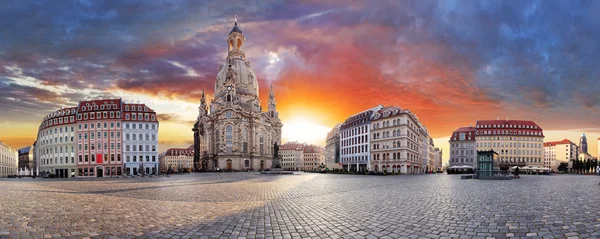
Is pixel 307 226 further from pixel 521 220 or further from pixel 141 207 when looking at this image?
pixel 141 207

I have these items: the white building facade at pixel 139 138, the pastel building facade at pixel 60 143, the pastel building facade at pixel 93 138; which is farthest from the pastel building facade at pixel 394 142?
the pastel building facade at pixel 60 143

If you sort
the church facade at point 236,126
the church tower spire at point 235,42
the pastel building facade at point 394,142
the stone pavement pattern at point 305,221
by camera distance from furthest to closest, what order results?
the church tower spire at point 235,42
the church facade at point 236,126
the pastel building facade at point 394,142
the stone pavement pattern at point 305,221

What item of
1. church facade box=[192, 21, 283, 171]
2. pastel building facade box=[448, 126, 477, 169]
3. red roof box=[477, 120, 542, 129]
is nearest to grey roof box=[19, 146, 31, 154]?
church facade box=[192, 21, 283, 171]

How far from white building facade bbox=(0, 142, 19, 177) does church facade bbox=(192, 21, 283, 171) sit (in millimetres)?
71266

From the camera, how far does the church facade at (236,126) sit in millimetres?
115062

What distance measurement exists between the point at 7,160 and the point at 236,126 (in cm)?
10330

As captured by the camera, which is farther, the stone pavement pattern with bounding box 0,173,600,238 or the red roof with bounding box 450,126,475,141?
the red roof with bounding box 450,126,475,141

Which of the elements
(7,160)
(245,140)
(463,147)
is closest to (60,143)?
(245,140)

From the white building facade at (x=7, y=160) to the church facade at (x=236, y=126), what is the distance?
71266 mm

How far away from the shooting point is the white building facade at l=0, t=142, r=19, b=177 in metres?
121

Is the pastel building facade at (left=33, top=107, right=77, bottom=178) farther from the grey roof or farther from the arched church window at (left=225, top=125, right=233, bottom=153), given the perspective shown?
the grey roof

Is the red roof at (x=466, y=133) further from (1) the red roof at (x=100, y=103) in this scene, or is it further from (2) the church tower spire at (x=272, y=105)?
(1) the red roof at (x=100, y=103)

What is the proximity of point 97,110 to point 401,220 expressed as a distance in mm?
89830

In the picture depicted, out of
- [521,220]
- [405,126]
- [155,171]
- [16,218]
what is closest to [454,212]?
[521,220]
